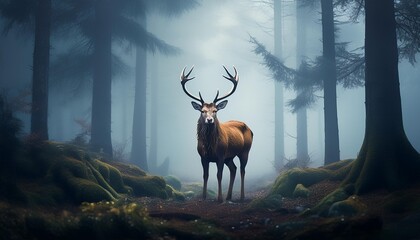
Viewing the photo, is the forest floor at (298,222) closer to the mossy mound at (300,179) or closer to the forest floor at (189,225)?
the forest floor at (189,225)

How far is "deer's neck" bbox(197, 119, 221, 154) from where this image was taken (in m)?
11.5

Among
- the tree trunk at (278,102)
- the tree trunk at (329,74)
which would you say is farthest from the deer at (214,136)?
the tree trunk at (278,102)

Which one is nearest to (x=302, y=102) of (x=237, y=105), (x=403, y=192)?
(x=403, y=192)

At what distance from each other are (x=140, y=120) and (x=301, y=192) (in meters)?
18.5

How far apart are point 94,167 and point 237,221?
523 cm

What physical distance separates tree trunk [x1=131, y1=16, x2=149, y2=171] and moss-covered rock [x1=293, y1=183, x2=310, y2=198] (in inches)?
658

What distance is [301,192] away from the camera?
1146cm

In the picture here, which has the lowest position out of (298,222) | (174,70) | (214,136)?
(298,222)

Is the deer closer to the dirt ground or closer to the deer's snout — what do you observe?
the deer's snout

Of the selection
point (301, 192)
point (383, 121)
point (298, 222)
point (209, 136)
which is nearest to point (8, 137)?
point (209, 136)

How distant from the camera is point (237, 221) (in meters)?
8.18

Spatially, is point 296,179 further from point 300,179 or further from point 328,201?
point 328,201

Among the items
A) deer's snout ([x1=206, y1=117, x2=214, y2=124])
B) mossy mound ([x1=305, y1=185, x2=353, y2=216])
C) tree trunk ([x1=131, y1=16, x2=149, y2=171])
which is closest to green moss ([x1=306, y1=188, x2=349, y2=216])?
mossy mound ([x1=305, y1=185, x2=353, y2=216])

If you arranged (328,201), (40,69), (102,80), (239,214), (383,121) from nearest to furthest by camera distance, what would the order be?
(328,201), (239,214), (383,121), (40,69), (102,80)
